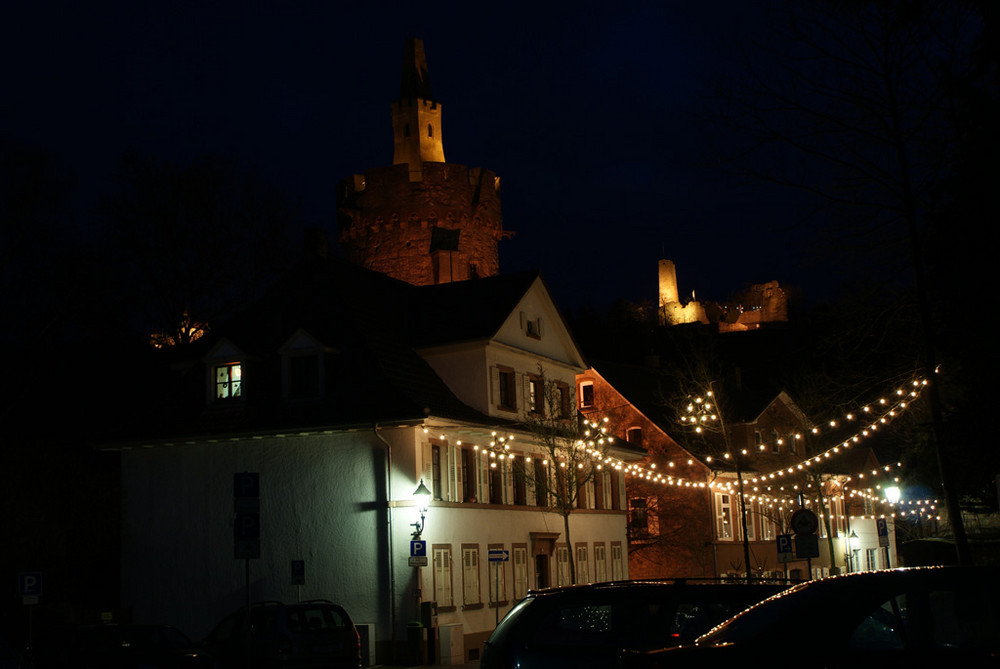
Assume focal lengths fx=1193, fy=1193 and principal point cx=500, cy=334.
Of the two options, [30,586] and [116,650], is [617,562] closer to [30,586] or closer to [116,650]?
[30,586]

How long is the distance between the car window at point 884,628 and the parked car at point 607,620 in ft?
11.4

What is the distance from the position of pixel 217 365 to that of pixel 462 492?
7313 mm

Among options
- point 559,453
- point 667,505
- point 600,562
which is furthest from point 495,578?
point 667,505

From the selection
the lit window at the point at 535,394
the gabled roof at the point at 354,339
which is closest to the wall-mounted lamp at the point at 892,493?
the lit window at the point at 535,394

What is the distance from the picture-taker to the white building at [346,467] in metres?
28.4

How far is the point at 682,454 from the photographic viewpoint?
49594mm

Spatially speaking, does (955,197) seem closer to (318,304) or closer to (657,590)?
(657,590)

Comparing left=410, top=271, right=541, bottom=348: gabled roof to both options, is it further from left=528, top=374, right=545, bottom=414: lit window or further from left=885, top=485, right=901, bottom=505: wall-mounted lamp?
left=885, top=485, right=901, bottom=505: wall-mounted lamp

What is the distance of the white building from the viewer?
28.4 m

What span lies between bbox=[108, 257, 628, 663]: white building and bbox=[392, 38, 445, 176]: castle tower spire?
1492 inches

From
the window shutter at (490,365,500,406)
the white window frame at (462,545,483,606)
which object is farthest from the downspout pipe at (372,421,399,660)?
the window shutter at (490,365,500,406)

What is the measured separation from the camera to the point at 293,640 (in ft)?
66.8

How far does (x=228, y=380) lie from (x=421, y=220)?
3619 centimetres

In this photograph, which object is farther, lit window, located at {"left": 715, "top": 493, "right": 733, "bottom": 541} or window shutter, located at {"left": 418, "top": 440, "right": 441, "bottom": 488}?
lit window, located at {"left": 715, "top": 493, "right": 733, "bottom": 541}
